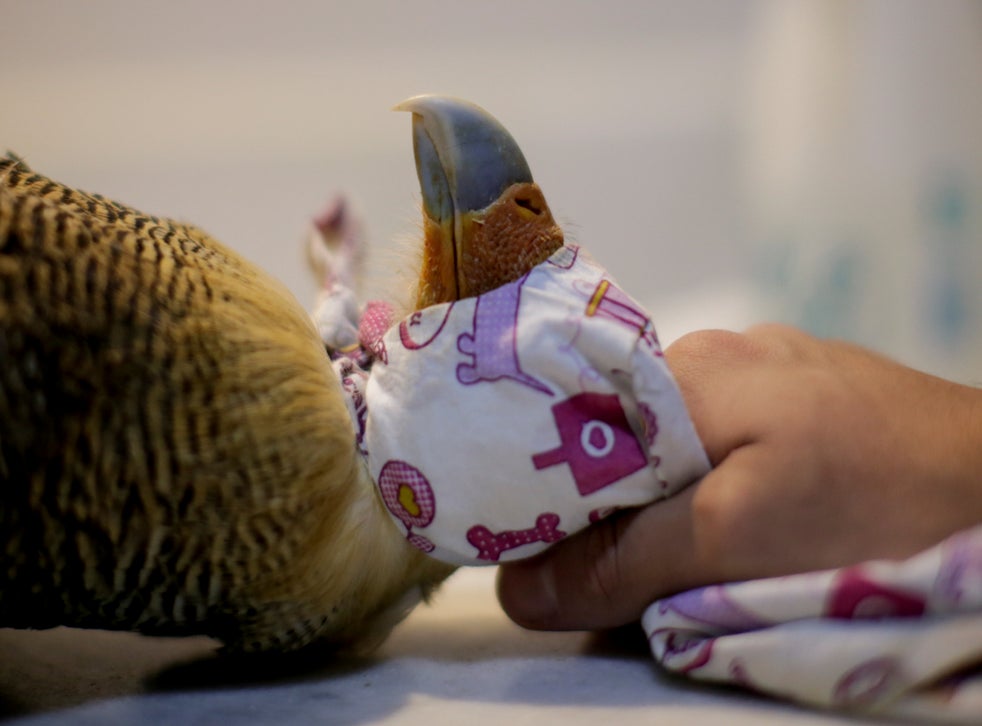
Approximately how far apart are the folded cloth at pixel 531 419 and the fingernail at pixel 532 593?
4 cm

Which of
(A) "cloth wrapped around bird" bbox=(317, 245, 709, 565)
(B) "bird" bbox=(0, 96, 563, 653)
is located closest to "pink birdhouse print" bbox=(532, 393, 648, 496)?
(A) "cloth wrapped around bird" bbox=(317, 245, 709, 565)

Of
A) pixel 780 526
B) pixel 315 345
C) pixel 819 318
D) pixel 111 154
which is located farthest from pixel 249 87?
pixel 780 526

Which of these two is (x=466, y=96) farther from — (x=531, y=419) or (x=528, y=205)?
(x=531, y=419)

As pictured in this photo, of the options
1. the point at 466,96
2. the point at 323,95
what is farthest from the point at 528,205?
the point at 323,95

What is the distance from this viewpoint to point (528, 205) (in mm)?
619

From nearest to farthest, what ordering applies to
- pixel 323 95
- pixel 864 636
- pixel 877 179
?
pixel 864 636
pixel 877 179
pixel 323 95

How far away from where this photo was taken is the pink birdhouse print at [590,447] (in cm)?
56

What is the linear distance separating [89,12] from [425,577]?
154 centimetres

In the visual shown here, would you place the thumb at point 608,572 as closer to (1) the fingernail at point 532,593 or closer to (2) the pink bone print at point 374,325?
(1) the fingernail at point 532,593

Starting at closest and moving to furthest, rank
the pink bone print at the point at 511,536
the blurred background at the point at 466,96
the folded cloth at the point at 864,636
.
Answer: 1. the folded cloth at the point at 864,636
2. the pink bone print at the point at 511,536
3. the blurred background at the point at 466,96

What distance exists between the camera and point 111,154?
1749mm

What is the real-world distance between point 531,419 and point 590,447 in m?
0.04

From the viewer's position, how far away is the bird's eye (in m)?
0.61

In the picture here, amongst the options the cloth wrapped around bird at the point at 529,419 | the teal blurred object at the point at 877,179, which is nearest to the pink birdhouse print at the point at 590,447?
the cloth wrapped around bird at the point at 529,419
